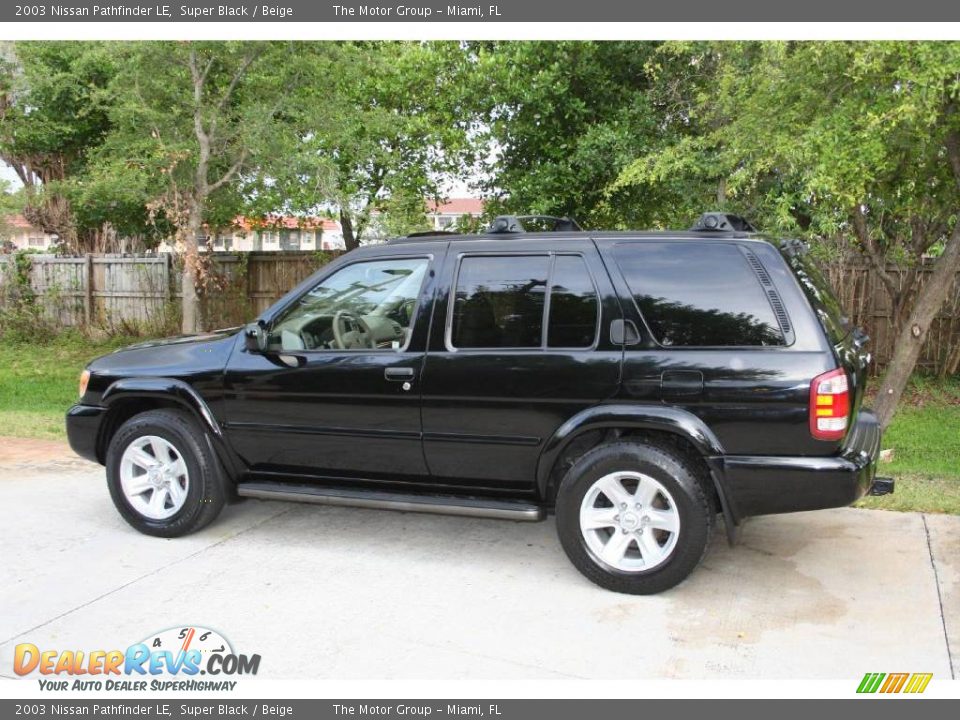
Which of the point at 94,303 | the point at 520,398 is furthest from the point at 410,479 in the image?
the point at 94,303

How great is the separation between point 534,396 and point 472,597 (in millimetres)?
1087

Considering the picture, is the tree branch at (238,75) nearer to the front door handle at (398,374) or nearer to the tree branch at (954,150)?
the front door handle at (398,374)

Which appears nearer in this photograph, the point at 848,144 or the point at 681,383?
the point at 681,383

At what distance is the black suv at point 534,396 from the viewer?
440cm

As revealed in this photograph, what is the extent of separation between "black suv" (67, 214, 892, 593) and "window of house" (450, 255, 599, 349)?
0.5 inches

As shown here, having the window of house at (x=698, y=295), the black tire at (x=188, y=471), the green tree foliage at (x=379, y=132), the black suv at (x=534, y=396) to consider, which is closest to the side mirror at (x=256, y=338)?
the black suv at (x=534, y=396)

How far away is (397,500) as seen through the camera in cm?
504

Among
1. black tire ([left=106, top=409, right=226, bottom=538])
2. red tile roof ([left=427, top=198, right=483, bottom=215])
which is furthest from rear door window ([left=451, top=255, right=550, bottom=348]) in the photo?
red tile roof ([left=427, top=198, right=483, bottom=215])

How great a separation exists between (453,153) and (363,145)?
2.10 metres

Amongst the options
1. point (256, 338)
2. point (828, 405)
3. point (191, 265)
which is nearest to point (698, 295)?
point (828, 405)

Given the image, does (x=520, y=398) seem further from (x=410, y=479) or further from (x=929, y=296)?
(x=929, y=296)

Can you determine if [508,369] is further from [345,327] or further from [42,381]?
[42,381]

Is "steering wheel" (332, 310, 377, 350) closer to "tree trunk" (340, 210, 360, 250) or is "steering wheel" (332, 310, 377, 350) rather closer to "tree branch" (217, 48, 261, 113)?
"tree branch" (217, 48, 261, 113)

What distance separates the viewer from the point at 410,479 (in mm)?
5133
